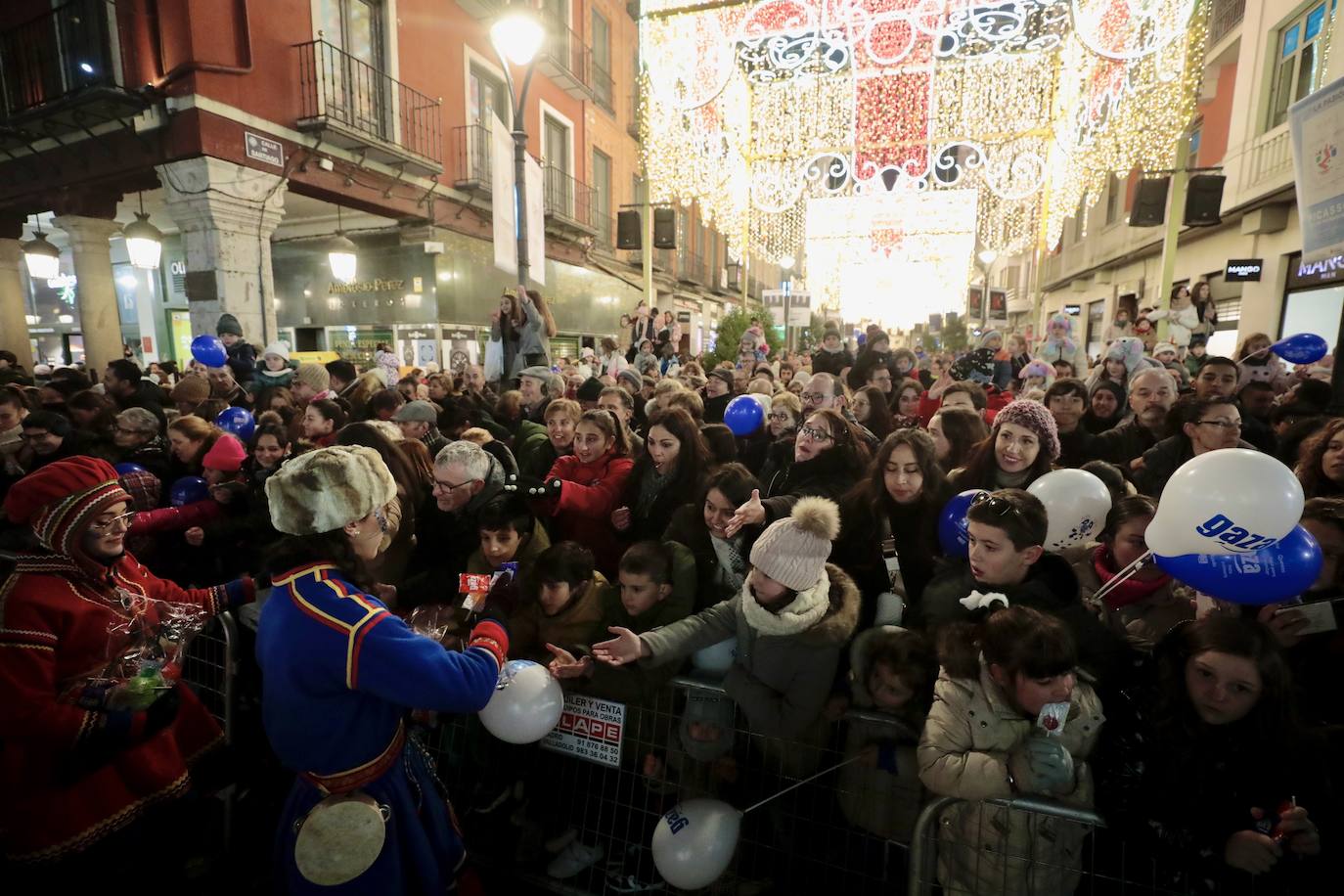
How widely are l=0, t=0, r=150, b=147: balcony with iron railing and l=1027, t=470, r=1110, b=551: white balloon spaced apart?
1123 centimetres

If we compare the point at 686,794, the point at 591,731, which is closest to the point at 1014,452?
the point at 686,794

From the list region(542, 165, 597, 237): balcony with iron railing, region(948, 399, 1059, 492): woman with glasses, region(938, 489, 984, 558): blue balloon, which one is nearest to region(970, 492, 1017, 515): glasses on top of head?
region(938, 489, 984, 558): blue balloon

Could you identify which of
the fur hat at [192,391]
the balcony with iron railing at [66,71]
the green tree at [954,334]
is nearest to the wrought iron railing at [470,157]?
the balcony with iron railing at [66,71]

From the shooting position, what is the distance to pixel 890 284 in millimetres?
16375

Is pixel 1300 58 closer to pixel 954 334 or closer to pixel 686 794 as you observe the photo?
pixel 686 794

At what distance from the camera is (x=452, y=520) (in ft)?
10.9

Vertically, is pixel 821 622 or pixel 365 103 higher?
pixel 365 103

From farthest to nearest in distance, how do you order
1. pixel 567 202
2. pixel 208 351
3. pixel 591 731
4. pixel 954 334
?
pixel 954 334
pixel 567 202
pixel 208 351
pixel 591 731

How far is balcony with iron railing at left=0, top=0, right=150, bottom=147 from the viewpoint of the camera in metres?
8.17

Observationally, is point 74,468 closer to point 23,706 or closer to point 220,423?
point 23,706

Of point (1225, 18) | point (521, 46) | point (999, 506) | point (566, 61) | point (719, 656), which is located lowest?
point (719, 656)

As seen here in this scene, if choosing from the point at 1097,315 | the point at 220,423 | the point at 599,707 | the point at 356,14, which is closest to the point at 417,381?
the point at 220,423

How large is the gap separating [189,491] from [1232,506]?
5044 mm

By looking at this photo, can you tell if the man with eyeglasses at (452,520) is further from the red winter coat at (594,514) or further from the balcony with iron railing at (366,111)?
the balcony with iron railing at (366,111)
